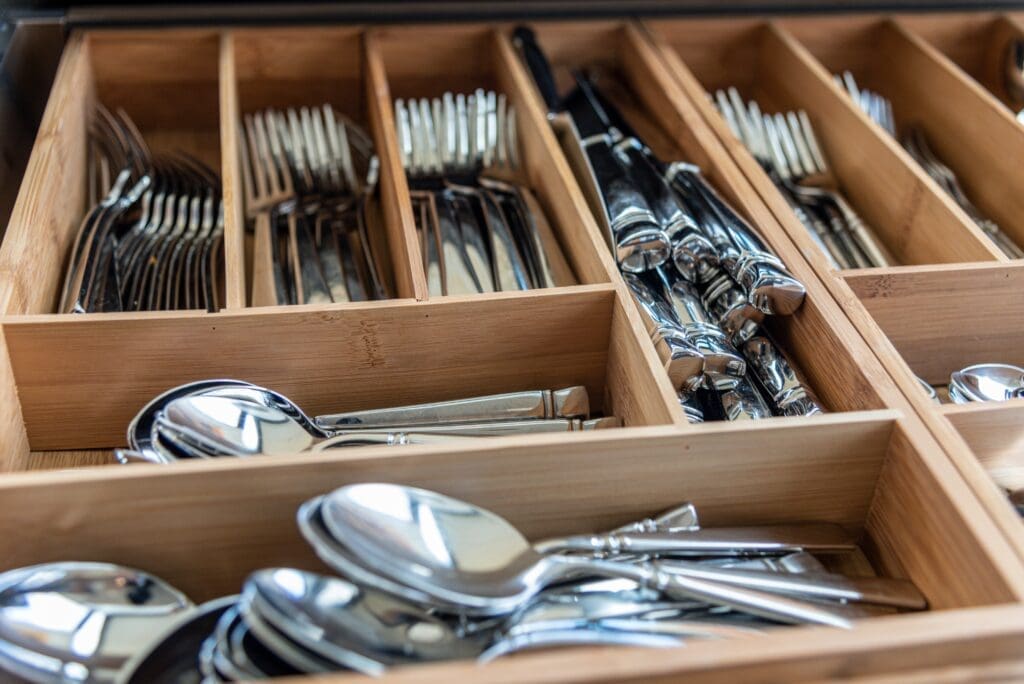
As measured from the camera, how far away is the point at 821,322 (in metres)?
0.91

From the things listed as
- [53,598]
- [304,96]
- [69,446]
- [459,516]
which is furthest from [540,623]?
[304,96]

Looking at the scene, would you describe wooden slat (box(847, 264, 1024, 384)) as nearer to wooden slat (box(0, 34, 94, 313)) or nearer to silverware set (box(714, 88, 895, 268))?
silverware set (box(714, 88, 895, 268))

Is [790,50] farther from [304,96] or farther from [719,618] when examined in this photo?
[719,618]

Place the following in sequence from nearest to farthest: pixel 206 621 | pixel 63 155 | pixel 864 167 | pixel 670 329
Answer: pixel 206 621
pixel 670 329
pixel 63 155
pixel 864 167

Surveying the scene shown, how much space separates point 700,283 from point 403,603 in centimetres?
51

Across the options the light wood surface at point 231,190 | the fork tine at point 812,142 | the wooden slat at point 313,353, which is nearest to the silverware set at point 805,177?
the fork tine at point 812,142

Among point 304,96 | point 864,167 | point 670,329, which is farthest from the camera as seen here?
point 304,96

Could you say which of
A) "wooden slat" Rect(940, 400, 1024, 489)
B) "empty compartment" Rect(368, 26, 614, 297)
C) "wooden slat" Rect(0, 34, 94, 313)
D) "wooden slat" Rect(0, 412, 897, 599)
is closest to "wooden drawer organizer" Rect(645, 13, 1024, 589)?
"wooden slat" Rect(940, 400, 1024, 489)

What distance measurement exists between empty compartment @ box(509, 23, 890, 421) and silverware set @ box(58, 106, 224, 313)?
1.88 ft

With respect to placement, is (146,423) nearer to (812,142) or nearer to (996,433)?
(996,433)

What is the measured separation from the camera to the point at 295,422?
0.86 meters

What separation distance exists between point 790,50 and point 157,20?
93cm

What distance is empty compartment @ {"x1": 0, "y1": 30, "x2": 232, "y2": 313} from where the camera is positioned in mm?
975

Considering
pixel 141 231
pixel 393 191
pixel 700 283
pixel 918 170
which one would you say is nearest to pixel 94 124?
pixel 141 231
